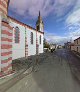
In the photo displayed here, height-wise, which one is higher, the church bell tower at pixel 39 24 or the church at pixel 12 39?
the church bell tower at pixel 39 24

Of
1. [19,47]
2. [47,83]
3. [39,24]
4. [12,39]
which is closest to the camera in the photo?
[47,83]

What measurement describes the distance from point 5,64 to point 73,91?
5609mm

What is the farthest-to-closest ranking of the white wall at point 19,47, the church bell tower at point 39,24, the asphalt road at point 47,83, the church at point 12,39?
the church bell tower at point 39,24
the white wall at point 19,47
the church at point 12,39
the asphalt road at point 47,83

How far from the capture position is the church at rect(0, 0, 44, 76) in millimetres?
9805

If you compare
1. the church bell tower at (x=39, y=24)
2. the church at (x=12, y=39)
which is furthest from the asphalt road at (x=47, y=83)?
the church bell tower at (x=39, y=24)

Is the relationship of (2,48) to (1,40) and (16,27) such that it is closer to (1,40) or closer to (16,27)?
(1,40)

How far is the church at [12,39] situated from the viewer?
32.2 ft

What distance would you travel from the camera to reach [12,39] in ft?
64.6

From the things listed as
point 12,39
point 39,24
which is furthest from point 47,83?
point 39,24

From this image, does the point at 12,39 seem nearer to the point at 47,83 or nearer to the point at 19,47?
the point at 19,47

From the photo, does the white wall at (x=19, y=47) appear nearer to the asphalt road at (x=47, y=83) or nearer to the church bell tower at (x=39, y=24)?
the asphalt road at (x=47, y=83)

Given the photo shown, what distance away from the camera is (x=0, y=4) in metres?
9.84

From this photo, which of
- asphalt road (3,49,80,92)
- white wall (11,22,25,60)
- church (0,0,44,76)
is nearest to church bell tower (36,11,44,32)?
church (0,0,44,76)

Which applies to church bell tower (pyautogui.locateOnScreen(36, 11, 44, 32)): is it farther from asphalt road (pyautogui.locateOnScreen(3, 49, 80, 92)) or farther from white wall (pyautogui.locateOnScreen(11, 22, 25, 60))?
asphalt road (pyautogui.locateOnScreen(3, 49, 80, 92))
